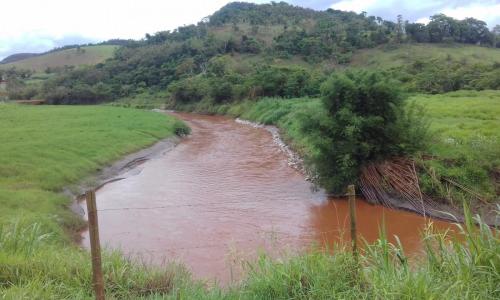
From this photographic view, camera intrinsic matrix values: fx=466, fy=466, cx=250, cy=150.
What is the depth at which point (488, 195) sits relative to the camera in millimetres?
12539

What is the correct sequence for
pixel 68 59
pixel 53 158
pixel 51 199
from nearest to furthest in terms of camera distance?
pixel 51 199
pixel 53 158
pixel 68 59

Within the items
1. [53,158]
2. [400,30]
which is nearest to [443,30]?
[400,30]

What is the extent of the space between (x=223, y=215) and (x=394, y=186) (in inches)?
206

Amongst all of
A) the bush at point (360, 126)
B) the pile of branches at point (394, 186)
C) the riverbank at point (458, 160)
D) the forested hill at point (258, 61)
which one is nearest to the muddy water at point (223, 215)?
the pile of branches at point (394, 186)

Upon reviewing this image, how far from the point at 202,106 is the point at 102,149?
32.2m

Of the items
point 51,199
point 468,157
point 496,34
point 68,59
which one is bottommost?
point 51,199

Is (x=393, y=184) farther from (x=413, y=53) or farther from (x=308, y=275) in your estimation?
(x=413, y=53)

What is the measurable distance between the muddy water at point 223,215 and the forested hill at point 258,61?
2419 centimetres

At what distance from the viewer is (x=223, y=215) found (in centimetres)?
1359

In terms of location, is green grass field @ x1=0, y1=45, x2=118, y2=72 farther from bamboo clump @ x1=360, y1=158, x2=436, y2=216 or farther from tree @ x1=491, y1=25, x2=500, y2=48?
bamboo clump @ x1=360, y1=158, x2=436, y2=216

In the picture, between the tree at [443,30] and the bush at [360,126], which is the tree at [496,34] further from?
the bush at [360,126]

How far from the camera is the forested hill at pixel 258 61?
151ft

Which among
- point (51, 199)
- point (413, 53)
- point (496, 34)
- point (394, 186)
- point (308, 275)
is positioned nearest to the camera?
point (308, 275)

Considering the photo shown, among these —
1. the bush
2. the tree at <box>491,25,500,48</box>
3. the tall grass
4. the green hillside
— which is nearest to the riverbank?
the bush
